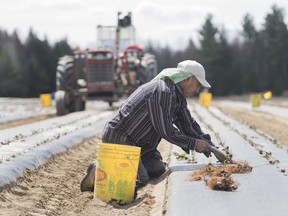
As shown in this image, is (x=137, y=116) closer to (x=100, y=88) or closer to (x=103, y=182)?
(x=103, y=182)

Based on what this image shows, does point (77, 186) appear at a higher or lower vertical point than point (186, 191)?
lower

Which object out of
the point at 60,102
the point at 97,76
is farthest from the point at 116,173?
the point at 97,76

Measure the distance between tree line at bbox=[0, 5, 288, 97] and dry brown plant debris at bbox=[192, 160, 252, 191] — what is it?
2014 inches

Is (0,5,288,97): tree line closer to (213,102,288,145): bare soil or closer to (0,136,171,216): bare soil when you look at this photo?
(213,102,288,145): bare soil

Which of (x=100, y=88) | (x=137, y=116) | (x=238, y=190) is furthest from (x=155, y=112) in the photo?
(x=100, y=88)

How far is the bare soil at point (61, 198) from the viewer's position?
496cm

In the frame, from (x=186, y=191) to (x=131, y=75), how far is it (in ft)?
46.4

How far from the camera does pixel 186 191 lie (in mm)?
4969

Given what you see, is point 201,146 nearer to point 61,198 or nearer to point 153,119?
point 153,119

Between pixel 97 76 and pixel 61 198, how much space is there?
1279 cm

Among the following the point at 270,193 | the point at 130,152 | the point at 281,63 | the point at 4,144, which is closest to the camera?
the point at 270,193

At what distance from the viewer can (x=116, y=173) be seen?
5379mm

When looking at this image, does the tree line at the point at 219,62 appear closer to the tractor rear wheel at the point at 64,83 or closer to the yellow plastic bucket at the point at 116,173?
the tractor rear wheel at the point at 64,83

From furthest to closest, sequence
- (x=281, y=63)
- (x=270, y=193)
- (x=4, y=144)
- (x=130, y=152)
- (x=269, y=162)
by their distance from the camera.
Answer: (x=281, y=63), (x=4, y=144), (x=269, y=162), (x=130, y=152), (x=270, y=193)
